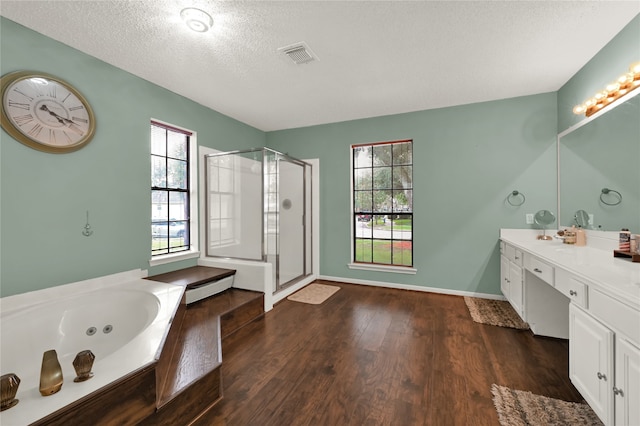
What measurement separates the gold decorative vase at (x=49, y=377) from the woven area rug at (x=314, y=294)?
2401mm

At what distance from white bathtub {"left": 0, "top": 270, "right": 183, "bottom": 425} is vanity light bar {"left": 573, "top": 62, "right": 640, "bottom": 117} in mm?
3408

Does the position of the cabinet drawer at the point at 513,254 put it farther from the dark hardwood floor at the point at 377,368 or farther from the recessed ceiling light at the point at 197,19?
the recessed ceiling light at the point at 197,19

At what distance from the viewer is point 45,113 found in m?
2.02

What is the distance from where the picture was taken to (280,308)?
3057 millimetres

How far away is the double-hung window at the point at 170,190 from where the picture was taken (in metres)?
2.89

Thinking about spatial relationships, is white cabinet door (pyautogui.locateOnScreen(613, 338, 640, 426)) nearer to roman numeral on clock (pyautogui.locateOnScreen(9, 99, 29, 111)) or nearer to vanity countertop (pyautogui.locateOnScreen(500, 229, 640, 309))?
vanity countertop (pyautogui.locateOnScreen(500, 229, 640, 309))

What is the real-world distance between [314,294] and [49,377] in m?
2.73

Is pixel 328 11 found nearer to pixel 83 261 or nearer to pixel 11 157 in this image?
pixel 11 157

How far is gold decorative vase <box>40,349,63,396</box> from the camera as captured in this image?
1.00 metres

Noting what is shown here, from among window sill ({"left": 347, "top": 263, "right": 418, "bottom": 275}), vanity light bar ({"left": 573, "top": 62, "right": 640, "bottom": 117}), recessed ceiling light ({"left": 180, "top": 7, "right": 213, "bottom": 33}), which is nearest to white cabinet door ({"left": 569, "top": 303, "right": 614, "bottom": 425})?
vanity light bar ({"left": 573, "top": 62, "right": 640, "bottom": 117})

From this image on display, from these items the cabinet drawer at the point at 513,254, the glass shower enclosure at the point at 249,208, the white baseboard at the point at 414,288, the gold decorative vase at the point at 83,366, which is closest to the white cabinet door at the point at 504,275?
the cabinet drawer at the point at 513,254

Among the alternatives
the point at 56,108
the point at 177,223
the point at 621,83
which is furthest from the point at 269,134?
the point at 621,83

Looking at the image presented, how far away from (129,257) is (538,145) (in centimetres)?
457

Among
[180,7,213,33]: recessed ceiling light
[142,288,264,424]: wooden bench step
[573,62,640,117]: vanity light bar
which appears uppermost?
[180,7,213,33]: recessed ceiling light
